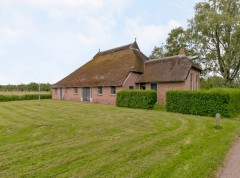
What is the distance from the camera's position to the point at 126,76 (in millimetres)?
24625

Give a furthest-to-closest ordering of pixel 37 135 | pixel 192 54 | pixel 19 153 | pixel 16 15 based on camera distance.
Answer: pixel 192 54 → pixel 16 15 → pixel 37 135 → pixel 19 153

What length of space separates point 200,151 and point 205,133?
2.94 m

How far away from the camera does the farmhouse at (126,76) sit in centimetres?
2278

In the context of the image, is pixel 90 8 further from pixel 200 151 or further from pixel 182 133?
pixel 200 151

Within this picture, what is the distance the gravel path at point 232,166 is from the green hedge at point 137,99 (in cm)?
1207

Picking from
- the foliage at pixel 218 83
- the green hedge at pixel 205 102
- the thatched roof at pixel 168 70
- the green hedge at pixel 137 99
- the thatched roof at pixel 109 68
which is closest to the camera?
the green hedge at pixel 205 102

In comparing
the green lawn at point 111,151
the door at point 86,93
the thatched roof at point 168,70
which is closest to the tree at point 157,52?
the thatched roof at point 168,70

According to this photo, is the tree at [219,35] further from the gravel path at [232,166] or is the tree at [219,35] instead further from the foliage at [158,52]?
the gravel path at [232,166]

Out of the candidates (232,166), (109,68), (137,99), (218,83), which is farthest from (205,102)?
(218,83)

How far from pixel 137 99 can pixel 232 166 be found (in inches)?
574

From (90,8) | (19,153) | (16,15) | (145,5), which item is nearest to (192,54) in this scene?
(145,5)

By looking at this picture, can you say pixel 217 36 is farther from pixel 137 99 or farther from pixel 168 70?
pixel 137 99

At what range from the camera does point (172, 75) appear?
886 inches

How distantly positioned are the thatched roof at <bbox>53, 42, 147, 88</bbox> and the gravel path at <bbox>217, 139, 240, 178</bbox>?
1796 cm
